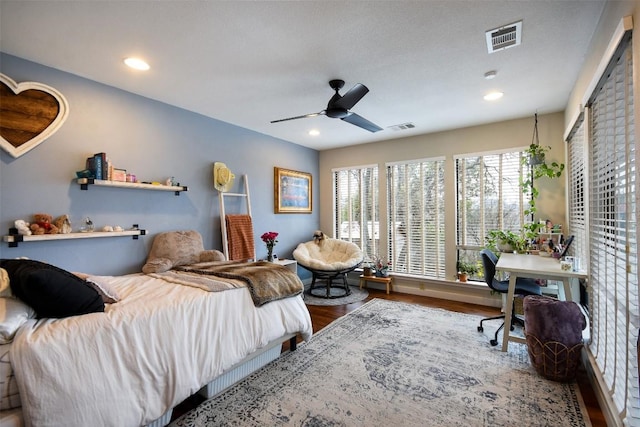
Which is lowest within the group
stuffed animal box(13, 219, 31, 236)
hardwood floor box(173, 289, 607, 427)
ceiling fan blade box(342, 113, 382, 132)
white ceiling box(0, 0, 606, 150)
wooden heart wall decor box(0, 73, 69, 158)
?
hardwood floor box(173, 289, 607, 427)

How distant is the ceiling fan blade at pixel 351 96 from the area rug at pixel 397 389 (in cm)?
226

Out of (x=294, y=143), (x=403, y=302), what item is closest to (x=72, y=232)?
(x=294, y=143)

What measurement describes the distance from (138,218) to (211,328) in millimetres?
1755

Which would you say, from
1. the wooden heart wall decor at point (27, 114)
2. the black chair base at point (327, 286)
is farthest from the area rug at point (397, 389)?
the wooden heart wall decor at point (27, 114)

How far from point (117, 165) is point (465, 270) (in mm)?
4672

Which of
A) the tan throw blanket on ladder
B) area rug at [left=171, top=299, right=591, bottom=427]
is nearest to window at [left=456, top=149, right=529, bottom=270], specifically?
area rug at [left=171, top=299, right=591, bottom=427]

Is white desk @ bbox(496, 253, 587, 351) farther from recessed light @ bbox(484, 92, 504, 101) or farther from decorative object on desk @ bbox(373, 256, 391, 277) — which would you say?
decorative object on desk @ bbox(373, 256, 391, 277)

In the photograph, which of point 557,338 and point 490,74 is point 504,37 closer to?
point 490,74

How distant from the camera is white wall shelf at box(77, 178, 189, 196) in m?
2.62

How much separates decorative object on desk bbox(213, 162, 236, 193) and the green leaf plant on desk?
3808 mm

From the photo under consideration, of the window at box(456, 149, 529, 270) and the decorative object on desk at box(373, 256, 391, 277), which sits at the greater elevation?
the window at box(456, 149, 529, 270)

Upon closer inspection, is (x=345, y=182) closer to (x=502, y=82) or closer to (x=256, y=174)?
(x=256, y=174)

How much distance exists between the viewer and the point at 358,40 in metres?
2.17

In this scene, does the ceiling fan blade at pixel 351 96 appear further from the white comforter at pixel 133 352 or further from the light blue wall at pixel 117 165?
the light blue wall at pixel 117 165
